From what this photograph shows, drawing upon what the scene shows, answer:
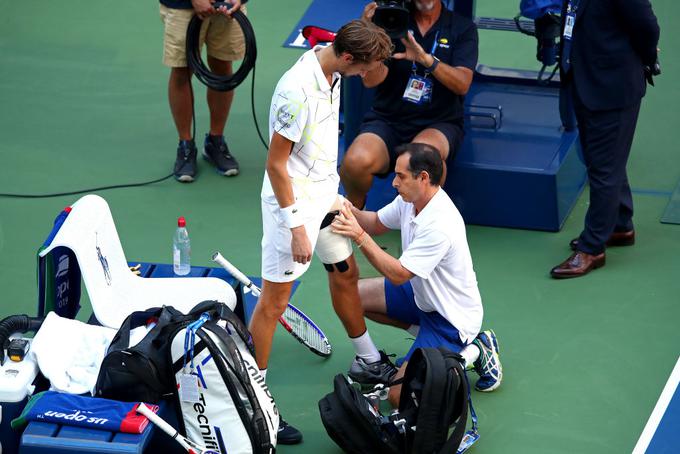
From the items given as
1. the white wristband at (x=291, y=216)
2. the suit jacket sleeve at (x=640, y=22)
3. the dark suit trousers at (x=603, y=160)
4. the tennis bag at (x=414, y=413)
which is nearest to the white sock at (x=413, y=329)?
the tennis bag at (x=414, y=413)

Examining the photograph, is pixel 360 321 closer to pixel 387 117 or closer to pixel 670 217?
pixel 387 117

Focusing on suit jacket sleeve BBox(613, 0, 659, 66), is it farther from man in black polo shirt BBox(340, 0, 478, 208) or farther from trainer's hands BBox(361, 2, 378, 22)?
trainer's hands BBox(361, 2, 378, 22)

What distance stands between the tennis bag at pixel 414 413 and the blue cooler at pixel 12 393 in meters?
1.22

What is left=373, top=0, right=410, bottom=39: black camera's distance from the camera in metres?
6.37

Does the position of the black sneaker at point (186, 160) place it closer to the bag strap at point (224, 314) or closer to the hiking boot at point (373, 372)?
the hiking boot at point (373, 372)

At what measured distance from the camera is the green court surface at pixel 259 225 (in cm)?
Answer: 547

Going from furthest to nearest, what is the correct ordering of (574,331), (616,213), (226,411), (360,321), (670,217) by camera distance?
(670,217) → (616,213) → (574,331) → (360,321) → (226,411)

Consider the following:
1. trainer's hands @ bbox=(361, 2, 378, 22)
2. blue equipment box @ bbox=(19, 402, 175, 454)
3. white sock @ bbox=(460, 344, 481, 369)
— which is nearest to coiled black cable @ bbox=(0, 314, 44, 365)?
blue equipment box @ bbox=(19, 402, 175, 454)

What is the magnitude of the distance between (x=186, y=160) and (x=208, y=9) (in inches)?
39.5

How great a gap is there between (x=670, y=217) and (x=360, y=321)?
255cm

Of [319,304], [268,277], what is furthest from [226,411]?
Answer: [319,304]

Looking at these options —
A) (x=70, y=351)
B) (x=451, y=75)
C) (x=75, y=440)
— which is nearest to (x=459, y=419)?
(x=75, y=440)

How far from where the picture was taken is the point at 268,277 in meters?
5.15

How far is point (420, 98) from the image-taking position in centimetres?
666
